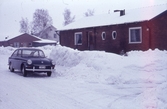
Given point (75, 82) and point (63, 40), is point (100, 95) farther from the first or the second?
point (63, 40)

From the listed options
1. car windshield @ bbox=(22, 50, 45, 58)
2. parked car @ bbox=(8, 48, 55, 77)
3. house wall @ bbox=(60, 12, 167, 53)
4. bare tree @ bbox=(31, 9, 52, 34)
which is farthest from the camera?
bare tree @ bbox=(31, 9, 52, 34)

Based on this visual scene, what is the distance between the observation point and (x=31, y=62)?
13734mm

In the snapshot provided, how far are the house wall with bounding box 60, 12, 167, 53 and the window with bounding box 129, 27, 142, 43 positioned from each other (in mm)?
280

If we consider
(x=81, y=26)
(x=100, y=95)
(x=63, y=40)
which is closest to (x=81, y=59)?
(x=100, y=95)

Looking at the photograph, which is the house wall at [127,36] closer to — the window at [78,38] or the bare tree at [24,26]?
the window at [78,38]

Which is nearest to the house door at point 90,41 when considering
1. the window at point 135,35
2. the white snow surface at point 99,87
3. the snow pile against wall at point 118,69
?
the window at point 135,35

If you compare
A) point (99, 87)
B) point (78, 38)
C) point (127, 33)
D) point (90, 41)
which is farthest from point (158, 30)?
point (99, 87)

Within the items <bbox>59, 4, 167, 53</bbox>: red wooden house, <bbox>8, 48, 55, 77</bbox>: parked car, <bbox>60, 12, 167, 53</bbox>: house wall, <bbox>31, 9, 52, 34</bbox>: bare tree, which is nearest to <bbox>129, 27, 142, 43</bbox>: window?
<bbox>59, 4, 167, 53</bbox>: red wooden house

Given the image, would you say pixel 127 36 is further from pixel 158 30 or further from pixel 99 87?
pixel 99 87

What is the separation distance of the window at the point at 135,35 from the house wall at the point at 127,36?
280 mm

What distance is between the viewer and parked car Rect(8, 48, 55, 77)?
1373 cm

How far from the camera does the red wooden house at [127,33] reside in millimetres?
22344

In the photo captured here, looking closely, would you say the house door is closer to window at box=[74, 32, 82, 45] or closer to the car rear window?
window at box=[74, 32, 82, 45]

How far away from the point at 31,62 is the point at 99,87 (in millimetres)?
4702
